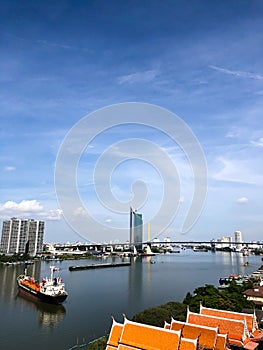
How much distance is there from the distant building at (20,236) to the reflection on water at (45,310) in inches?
889

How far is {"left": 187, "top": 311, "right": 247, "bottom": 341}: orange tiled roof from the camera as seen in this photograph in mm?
5535

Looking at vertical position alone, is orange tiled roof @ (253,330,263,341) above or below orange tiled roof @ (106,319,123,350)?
below

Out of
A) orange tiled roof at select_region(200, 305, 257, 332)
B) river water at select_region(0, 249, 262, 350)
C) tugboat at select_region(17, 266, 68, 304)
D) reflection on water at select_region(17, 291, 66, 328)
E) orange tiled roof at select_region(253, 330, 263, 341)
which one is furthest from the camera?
tugboat at select_region(17, 266, 68, 304)

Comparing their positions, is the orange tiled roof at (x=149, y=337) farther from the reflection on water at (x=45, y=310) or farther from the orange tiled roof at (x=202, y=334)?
the reflection on water at (x=45, y=310)

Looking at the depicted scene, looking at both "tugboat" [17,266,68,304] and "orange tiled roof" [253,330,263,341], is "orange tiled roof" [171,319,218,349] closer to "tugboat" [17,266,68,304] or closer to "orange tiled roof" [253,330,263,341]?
"orange tiled roof" [253,330,263,341]

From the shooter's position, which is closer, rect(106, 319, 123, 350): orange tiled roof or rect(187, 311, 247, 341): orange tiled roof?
rect(106, 319, 123, 350): orange tiled roof

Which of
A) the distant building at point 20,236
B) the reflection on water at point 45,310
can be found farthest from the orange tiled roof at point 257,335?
the distant building at point 20,236

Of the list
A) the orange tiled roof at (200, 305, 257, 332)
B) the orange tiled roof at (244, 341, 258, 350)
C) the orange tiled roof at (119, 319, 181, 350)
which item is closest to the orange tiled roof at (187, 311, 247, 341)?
the orange tiled roof at (244, 341, 258, 350)

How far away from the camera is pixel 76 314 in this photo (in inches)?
411

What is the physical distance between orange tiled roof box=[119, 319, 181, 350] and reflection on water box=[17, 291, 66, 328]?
17.3ft

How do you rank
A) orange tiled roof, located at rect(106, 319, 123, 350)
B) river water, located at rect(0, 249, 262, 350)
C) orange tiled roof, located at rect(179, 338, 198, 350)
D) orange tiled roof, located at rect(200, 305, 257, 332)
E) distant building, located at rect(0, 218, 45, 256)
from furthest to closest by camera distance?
distant building, located at rect(0, 218, 45, 256), river water, located at rect(0, 249, 262, 350), orange tiled roof, located at rect(200, 305, 257, 332), orange tiled roof, located at rect(106, 319, 123, 350), orange tiled roof, located at rect(179, 338, 198, 350)

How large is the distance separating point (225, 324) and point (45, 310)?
765cm

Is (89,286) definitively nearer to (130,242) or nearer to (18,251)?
(18,251)

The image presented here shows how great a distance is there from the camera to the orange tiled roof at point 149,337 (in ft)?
14.8
